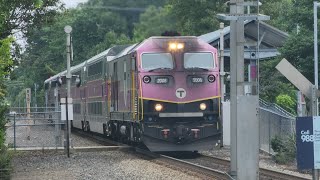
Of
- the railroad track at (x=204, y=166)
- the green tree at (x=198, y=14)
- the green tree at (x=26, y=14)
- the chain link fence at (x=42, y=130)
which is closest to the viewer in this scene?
the railroad track at (x=204, y=166)

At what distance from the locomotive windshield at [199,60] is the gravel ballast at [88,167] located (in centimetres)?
321

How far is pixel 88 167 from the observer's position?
792 inches

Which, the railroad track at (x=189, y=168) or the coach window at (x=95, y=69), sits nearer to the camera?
the railroad track at (x=189, y=168)

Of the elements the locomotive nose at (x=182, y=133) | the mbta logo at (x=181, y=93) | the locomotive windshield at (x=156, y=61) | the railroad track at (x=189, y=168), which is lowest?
the railroad track at (x=189, y=168)

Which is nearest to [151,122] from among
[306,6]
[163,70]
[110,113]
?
[163,70]

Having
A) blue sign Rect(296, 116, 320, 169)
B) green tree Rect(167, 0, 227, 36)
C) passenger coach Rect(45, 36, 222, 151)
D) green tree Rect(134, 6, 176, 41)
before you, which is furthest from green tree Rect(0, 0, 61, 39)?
green tree Rect(167, 0, 227, 36)

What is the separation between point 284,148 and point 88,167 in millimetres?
6095

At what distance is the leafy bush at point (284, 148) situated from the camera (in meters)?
21.3

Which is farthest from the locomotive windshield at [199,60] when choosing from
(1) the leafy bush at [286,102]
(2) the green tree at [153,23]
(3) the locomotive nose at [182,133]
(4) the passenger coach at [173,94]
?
(1) the leafy bush at [286,102]

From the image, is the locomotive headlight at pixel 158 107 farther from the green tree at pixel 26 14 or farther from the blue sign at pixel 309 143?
the blue sign at pixel 309 143

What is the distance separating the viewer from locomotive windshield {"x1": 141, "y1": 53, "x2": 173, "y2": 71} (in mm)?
21500

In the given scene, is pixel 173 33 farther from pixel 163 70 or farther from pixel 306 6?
pixel 306 6

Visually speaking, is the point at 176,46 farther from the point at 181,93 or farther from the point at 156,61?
the point at 181,93

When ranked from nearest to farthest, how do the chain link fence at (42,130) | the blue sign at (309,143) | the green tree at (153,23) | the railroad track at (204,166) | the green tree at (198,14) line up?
the blue sign at (309,143)
the railroad track at (204,166)
the chain link fence at (42,130)
the green tree at (153,23)
the green tree at (198,14)
